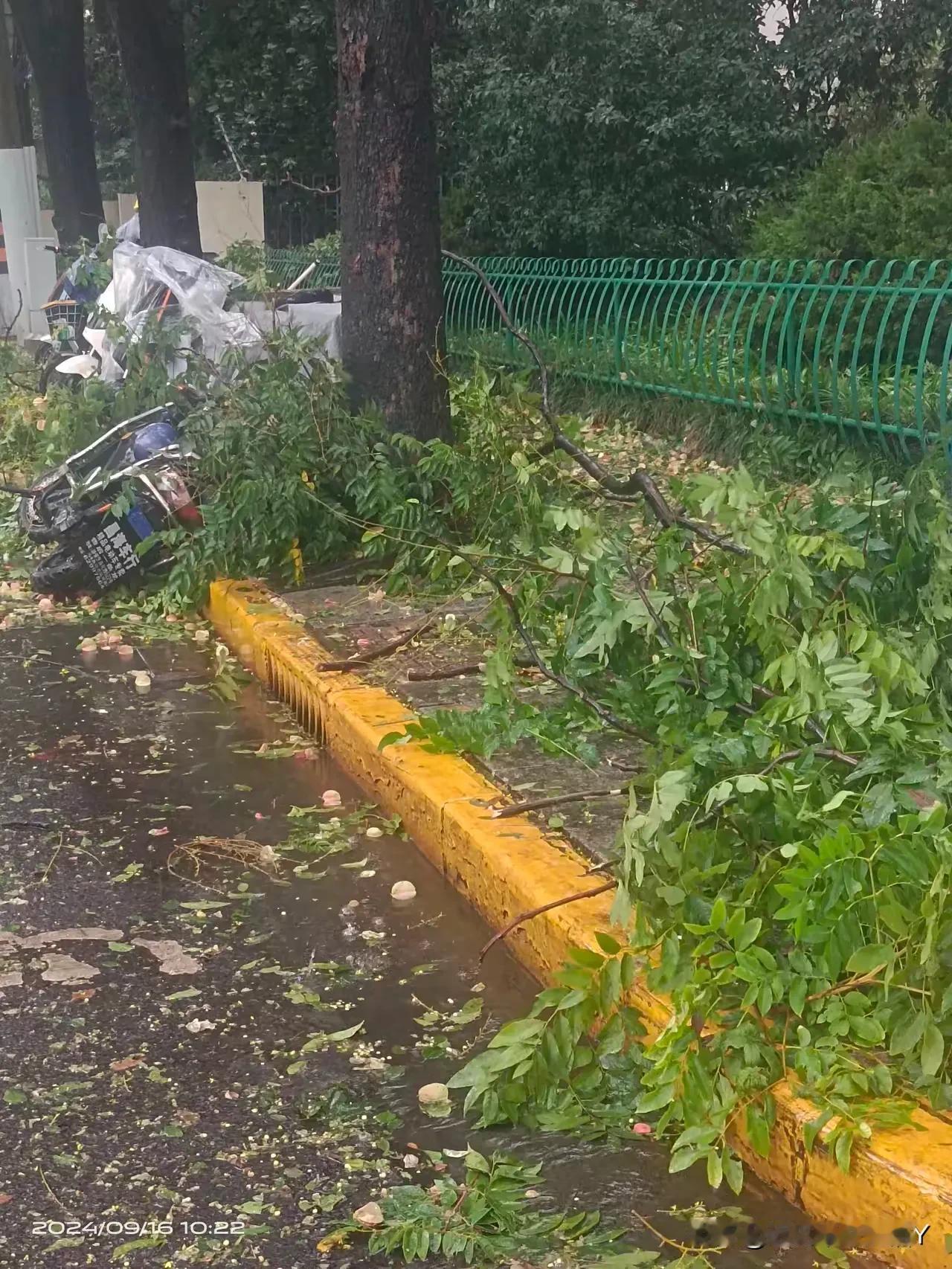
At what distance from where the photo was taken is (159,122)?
13.6m

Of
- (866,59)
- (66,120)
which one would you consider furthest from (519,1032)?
(66,120)

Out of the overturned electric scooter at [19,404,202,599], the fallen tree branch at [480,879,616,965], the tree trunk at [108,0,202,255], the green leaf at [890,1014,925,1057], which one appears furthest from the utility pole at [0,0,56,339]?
the green leaf at [890,1014,925,1057]

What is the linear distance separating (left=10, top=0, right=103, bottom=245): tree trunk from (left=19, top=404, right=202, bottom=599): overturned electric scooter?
12465mm

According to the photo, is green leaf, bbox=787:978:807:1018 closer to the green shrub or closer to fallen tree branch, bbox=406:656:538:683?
fallen tree branch, bbox=406:656:538:683

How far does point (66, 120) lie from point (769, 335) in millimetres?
13025

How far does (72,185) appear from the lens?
19078mm

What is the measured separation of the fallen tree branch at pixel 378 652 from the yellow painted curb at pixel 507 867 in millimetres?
44

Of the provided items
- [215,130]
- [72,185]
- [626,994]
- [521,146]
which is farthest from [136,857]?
[215,130]

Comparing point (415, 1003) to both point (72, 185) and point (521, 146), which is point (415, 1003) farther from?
point (72, 185)

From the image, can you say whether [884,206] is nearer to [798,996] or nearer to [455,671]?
[455,671]

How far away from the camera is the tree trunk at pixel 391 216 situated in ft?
21.7

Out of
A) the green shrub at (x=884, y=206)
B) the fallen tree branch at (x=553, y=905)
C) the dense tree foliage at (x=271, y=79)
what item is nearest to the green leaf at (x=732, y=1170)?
the fallen tree branch at (x=553, y=905)

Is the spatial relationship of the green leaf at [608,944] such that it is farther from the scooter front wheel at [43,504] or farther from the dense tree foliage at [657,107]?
the dense tree foliage at [657,107]

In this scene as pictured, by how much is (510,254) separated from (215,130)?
29.4 ft
